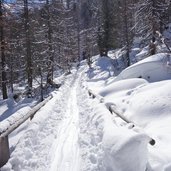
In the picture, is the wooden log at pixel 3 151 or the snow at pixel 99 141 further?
the wooden log at pixel 3 151

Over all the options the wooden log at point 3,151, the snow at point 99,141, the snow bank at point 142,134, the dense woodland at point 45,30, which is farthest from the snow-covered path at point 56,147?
the dense woodland at point 45,30

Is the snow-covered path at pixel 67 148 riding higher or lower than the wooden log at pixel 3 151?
lower

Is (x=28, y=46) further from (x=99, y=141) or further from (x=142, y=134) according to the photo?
(x=142, y=134)

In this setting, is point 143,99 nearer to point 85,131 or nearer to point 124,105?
point 124,105

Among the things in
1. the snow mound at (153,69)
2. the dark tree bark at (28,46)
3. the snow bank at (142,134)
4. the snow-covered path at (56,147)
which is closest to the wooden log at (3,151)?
the snow-covered path at (56,147)

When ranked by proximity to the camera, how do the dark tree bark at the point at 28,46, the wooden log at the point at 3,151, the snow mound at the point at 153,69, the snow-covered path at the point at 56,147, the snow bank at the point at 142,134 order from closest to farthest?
the snow bank at the point at 142,134, the wooden log at the point at 3,151, the snow-covered path at the point at 56,147, the snow mound at the point at 153,69, the dark tree bark at the point at 28,46

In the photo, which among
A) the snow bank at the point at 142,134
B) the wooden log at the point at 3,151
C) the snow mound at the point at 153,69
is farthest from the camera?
the snow mound at the point at 153,69

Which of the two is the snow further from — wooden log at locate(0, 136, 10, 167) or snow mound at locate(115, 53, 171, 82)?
snow mound at locate(115, 53, 171, 82)

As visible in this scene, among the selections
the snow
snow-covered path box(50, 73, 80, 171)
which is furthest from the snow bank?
snow-covered path box(50, 73, 80, 171)

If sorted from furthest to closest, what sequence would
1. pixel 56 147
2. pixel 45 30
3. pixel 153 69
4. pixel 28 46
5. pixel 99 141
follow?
pixel 45 30 → pixel 28 46 → pixel 153 69 → pixel 56 147 → pixel 99 141

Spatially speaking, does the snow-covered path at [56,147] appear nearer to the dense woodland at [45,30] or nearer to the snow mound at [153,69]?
the dense woodland at [45,30]

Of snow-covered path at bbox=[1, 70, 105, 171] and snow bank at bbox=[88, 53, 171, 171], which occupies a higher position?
snow bank at bbox=[88, 53, 171, 171]

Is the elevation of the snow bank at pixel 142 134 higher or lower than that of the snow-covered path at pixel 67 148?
higher

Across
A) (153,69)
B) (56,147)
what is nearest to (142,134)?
(56,147)
